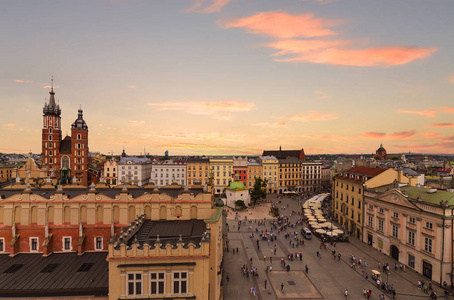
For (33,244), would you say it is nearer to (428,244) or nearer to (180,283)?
(180,283)

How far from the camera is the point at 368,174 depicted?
62.1 meters

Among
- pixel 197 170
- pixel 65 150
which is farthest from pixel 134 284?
pixel 65 150

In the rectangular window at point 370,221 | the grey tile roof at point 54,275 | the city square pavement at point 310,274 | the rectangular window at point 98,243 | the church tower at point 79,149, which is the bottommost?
the city square pavement at point 310,274

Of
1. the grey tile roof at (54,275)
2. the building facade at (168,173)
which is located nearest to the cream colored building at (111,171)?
the building facade at (168,173)

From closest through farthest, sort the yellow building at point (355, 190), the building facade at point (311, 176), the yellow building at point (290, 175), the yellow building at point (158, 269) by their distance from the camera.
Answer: the yellow building at point (158, 269) < the yellow building at point (355, 190) < the yellow building at point (290, 175) < the building facade at point (311, 176)

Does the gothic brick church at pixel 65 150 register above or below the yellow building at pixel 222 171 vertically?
above

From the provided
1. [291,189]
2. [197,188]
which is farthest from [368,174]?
[291,189]

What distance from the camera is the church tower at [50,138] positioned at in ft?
357

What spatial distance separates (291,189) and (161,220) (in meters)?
110

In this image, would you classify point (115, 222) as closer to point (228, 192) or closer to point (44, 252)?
point (44, 252)

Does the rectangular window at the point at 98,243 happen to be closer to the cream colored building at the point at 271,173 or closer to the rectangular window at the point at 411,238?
the rectangular window at the point at 411,238

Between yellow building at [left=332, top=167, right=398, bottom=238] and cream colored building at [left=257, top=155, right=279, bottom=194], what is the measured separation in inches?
2218

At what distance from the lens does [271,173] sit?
429 feet

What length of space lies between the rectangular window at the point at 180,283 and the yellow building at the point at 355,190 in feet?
161
